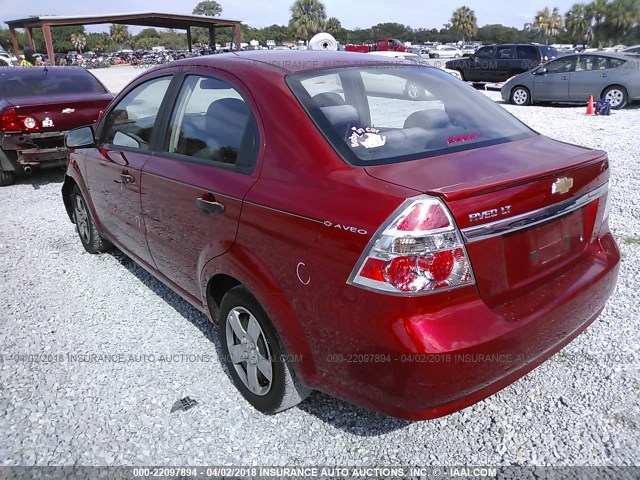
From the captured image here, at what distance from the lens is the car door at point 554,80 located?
14453 mm

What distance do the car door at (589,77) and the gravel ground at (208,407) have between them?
38.9ft

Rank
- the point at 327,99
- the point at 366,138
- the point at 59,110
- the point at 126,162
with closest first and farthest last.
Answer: the point at 366,138 < the point at 327,99 < the point at 126,162 < the point at 59,110

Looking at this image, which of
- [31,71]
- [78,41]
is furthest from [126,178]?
[78,41]

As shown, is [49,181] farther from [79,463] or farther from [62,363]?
[79,463]

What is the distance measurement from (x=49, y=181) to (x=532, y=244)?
25.5 feet

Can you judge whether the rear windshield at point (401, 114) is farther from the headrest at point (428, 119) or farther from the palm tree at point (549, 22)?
the palm tree at point (549, 22)

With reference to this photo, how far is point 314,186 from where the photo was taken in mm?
2145

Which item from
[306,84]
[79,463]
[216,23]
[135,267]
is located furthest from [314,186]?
[216,23]

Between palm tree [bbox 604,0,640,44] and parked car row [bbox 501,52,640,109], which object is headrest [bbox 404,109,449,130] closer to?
parked car row [bbox 501,52,640,109]

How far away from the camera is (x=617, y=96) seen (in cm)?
1385

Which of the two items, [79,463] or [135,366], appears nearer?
[79,463]

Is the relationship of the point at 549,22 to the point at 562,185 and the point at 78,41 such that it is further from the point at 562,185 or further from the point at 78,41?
the point at 562,185

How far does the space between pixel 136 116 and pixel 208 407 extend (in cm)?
221

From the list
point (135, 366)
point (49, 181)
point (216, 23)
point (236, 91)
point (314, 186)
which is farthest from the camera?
point (216, 23)
